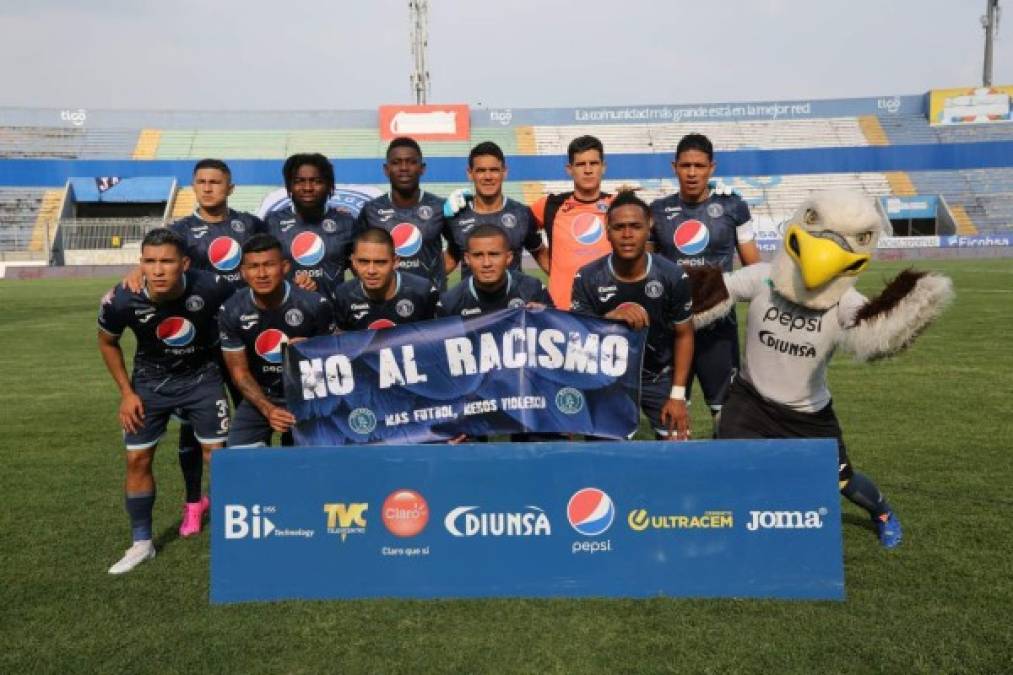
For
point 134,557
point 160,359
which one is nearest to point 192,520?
point 134,557

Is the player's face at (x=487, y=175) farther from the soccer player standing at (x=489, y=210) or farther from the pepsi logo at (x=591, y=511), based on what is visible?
the pepsi logo at (x=591, y=511)

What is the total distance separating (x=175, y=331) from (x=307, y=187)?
4.63 feet

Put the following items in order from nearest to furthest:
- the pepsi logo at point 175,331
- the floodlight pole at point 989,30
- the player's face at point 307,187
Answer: the pepsi logo at point 175,331
the player's face at point 307,187
the floodlight pole at point 989,30

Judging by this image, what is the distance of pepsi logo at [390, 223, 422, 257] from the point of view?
19.7 feet

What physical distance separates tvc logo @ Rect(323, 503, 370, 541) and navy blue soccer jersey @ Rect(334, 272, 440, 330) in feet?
4.13

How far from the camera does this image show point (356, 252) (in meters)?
4.91

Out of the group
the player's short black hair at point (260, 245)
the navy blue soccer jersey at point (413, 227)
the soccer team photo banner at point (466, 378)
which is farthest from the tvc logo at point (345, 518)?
the navy blue soccer jersey at point (413, 227)

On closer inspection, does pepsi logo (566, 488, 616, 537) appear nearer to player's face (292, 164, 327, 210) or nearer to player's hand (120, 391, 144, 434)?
player's hand (120, 391, 144, 434)

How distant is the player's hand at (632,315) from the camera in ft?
15.2

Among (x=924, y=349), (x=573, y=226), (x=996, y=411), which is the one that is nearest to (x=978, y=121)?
(x=924, y=349)

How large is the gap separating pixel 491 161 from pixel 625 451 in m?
2.52

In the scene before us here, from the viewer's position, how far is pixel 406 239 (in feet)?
19.7

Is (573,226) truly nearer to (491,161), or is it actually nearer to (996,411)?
(491,161)

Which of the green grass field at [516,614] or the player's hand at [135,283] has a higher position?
the player's hand at [135,283]
